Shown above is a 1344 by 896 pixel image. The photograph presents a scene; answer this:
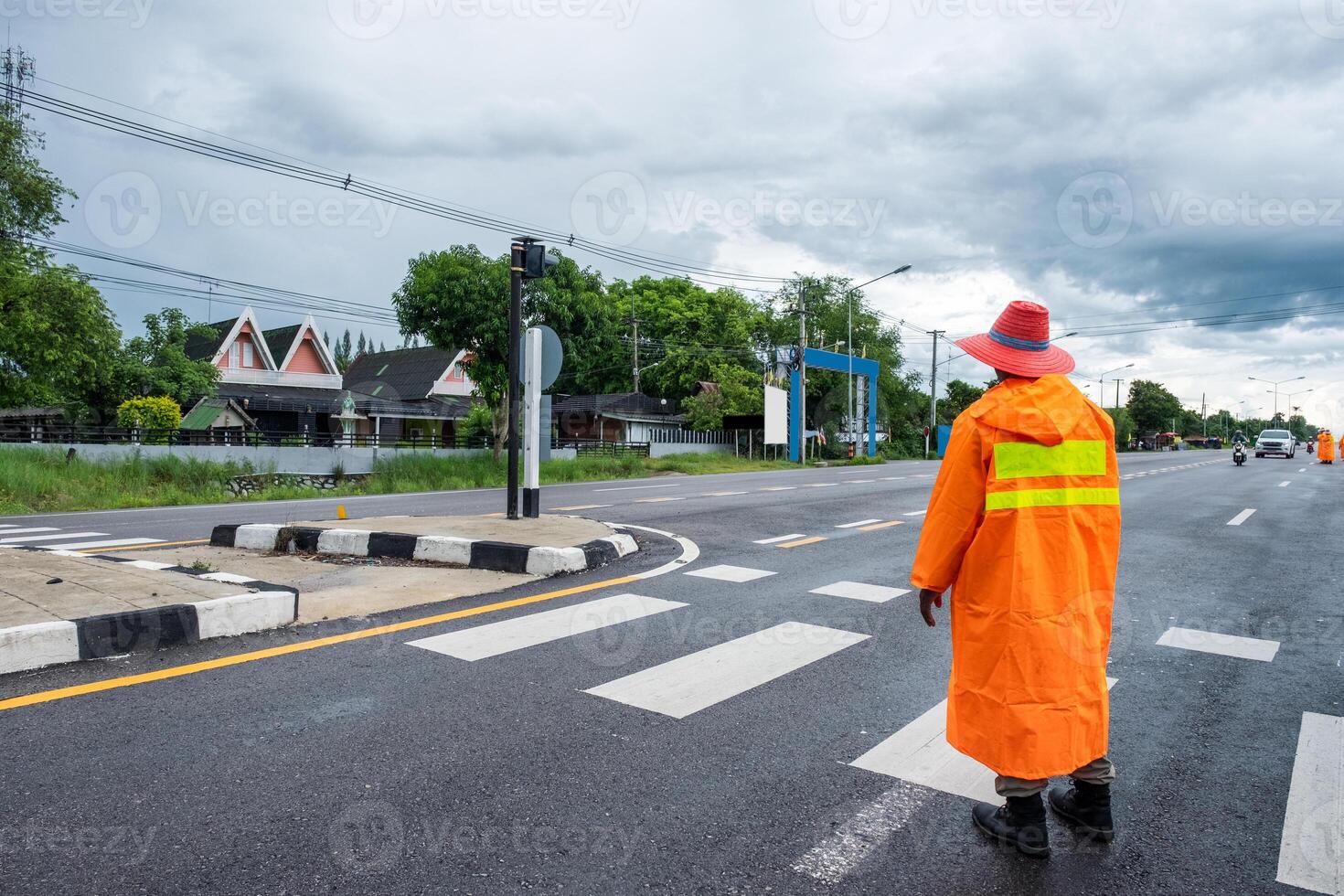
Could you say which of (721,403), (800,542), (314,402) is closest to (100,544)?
(800,542)

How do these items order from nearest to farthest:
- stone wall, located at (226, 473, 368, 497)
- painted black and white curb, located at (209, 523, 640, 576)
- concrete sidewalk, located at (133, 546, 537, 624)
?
concrete sidewalk, located at (133, 546, 537, 624) < painted black and white curb, located at (209, 523, 640, 576) < stone wall, located at (226, 473, 368, 497)

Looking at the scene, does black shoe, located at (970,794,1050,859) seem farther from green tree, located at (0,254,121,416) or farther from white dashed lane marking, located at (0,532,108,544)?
green tree, located at (0,254,121,416)

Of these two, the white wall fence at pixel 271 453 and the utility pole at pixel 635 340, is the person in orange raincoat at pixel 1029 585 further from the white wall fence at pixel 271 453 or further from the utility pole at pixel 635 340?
the utility pole at pixel 635 340

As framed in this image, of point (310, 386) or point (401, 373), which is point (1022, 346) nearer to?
point (310, 386)

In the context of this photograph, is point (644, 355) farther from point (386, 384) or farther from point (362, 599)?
point (362, 599)

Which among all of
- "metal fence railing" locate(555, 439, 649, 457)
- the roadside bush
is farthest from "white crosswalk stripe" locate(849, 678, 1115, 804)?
"metal fence railing" locate(555, 439, 649, 457)

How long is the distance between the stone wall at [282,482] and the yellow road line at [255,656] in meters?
13.8

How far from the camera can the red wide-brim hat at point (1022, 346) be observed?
110 inches

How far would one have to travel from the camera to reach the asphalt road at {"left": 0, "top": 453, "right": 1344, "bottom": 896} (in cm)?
248

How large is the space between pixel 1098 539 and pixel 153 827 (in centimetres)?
303

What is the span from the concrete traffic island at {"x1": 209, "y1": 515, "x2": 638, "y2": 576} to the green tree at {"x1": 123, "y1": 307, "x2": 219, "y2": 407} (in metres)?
26.3

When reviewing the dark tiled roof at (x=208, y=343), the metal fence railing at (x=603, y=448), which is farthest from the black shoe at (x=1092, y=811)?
the dark tiled roof at (x=208, y=343)

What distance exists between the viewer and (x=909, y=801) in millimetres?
2949

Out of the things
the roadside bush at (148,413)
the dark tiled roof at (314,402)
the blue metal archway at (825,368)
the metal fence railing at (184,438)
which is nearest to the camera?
the metal fence railing at (184,438)
